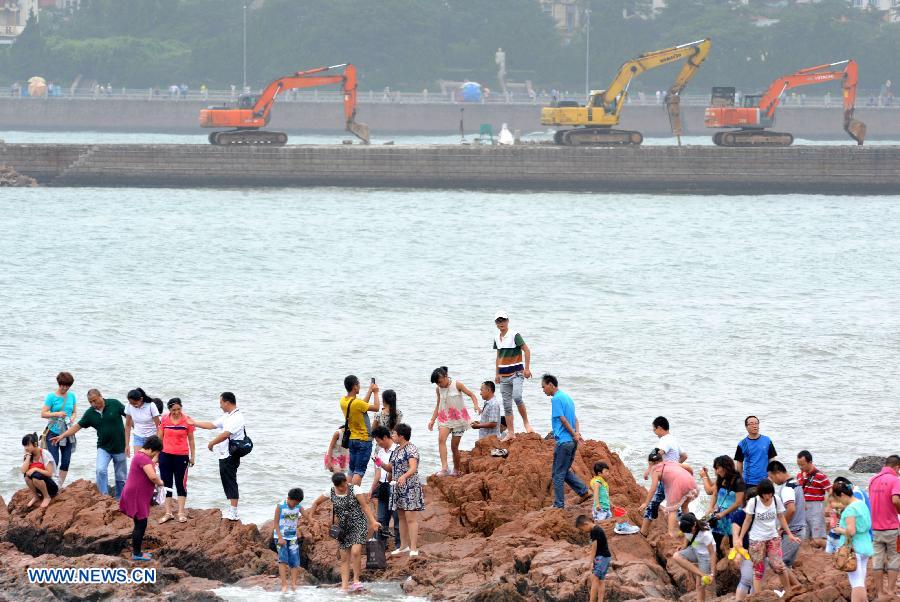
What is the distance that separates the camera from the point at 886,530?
11.1m

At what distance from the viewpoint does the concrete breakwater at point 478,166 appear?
54.0 m

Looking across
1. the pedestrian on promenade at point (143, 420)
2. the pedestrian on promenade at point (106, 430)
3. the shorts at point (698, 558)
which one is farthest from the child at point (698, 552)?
the pedestrian on promenade at point (106, 430)

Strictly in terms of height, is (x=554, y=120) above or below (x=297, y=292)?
above

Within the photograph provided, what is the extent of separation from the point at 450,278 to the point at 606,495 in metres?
Answer: 23.6

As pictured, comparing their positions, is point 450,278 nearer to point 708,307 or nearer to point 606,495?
point 708,307

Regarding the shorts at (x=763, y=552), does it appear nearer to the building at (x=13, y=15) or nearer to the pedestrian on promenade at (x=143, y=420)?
the pedestrian on promenade at (x=143, y=420)

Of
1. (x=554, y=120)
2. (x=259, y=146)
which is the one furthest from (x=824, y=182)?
(x=259, y=146)

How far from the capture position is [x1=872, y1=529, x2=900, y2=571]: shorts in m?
11.0

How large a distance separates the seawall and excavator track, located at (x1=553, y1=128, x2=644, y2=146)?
1429 inches

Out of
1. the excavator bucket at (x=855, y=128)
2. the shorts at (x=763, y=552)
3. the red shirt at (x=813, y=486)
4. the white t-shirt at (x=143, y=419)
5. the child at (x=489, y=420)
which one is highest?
the excavator bucket at (x=855, y=128)

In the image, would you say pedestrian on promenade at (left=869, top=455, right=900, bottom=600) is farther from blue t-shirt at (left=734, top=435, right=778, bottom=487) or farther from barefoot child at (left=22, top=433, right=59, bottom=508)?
barefoot child at (left=22, top=433, right=59, bottom=508)

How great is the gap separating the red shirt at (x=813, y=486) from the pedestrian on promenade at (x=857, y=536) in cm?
125

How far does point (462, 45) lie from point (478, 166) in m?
52.1

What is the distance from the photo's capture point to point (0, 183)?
5647 centimetres
